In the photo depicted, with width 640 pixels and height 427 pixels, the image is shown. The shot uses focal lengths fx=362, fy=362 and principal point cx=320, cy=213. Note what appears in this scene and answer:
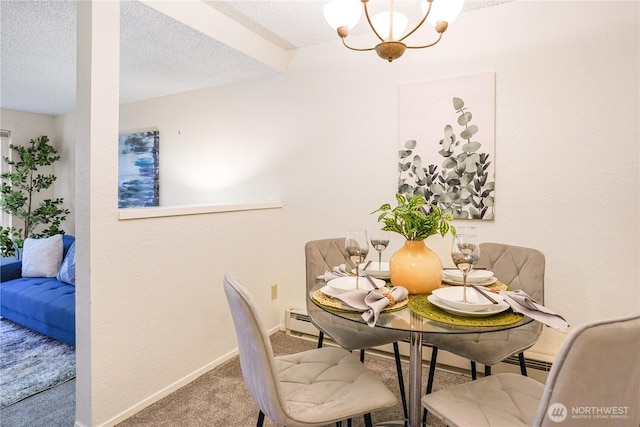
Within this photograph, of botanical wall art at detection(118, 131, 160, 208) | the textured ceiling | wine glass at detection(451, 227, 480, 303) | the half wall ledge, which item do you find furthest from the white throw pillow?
wine glass at detection(451, 227, 480, 303)

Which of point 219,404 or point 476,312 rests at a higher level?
point 476,312

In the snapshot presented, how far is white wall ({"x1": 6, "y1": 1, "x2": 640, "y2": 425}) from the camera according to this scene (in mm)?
1925

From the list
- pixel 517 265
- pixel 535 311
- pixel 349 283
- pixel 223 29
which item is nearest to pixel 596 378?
pixel 535 311

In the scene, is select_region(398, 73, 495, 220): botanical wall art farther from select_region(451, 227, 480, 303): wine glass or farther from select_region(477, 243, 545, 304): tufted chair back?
select_region(451, 227, 480, 303): wine glass

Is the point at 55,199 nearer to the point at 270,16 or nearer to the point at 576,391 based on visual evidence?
the point at 270,16

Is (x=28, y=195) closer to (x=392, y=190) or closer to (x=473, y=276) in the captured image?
(x=392, y=190)

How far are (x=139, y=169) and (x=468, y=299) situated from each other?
3.82 m

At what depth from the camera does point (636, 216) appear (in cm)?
200

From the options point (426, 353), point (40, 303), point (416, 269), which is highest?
point (416, 269)

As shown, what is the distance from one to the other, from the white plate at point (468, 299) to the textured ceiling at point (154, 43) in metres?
1.89

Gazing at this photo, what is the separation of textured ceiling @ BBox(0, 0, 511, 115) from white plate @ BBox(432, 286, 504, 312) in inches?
74.3

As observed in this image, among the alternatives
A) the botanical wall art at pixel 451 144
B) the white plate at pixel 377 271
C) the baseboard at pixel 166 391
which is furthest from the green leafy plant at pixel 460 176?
the baseboard at pixel 166 391

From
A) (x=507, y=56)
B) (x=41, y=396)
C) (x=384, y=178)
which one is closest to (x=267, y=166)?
(x=384, y=178)

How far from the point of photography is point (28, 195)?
15.1ft
